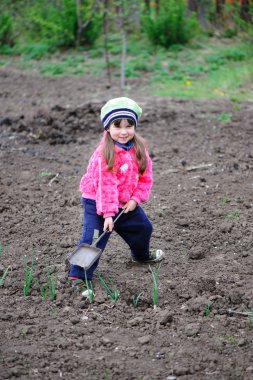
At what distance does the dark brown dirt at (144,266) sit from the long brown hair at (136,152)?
0.81 meters

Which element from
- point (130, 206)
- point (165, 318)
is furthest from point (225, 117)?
point (165, 318)

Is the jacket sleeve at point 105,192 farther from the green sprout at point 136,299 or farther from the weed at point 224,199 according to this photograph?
the weed at point 224,199

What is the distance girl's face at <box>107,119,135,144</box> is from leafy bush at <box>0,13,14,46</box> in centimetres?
1176

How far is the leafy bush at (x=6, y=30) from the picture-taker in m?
15.0

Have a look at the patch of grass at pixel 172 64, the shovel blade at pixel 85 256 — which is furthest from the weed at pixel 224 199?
the patch of grass at pixel 172 64

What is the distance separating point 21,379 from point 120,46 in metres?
12.0

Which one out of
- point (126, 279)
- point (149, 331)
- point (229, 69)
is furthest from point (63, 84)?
point (149, 331)

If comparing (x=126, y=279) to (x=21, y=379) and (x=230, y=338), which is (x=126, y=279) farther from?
(x=21, y=379)

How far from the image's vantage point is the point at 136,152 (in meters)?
4.07

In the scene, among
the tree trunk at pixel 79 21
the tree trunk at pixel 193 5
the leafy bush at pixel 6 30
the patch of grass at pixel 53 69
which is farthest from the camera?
the tree trunk at pixel 193 5

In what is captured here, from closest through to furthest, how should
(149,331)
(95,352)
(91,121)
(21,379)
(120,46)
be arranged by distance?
(21,379), (95,352), (149,331), (91,121), (120,46)

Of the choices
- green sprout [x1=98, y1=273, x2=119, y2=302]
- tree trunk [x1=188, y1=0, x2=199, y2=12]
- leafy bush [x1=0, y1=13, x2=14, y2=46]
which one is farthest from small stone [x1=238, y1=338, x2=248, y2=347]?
tree trunk [x1=188, y1=0, x2=199, y2=12]

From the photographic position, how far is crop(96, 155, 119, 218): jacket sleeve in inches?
155

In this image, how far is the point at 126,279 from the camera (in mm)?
4266
